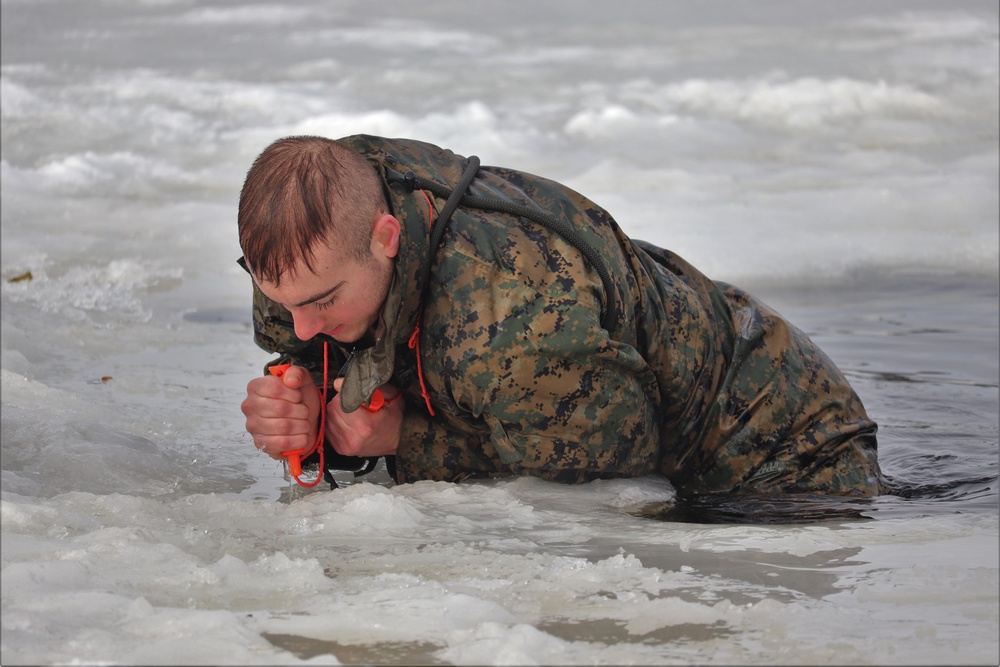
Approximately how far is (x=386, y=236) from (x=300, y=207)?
188 mm

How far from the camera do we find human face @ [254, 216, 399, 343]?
210 centimetres

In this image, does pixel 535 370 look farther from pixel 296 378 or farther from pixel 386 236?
pixel 296 378

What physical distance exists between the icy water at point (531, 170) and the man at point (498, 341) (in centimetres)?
13

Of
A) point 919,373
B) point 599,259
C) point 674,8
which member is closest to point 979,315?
point 919,373

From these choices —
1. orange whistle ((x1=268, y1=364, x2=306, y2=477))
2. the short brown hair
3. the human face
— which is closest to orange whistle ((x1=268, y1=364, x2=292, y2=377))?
orange whistle ((x1=268, y1=364, x2=306, y2=477))

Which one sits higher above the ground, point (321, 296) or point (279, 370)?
point (321, 296)

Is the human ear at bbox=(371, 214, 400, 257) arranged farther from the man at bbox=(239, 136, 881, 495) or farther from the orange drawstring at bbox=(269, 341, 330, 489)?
the orange drawstring at bbox=(269, 341, 330, 489)

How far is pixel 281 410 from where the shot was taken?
237 centimetres

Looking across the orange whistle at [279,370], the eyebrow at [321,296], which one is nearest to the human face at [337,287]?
the eyebrow at [321,296]

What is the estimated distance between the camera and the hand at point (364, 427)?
2475mm

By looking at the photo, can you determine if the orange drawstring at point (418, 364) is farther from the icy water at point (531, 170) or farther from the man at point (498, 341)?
the icy water at point (531, 170)

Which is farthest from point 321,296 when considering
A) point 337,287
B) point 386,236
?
point 386,236

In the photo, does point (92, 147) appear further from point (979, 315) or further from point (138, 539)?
point (138, 539)

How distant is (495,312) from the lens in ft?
7.34
